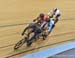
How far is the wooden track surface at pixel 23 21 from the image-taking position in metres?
0.98

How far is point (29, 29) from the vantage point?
1.09m

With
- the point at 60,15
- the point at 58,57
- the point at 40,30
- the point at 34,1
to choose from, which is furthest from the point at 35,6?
the point at 58,57

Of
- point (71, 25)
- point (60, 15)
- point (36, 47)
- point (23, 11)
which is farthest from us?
point (71, 25)

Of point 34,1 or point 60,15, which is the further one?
point 60,15

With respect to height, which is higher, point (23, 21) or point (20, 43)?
point (23, 21)

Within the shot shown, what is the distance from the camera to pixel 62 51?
52.5 inches

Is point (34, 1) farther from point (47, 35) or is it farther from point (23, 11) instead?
point (47, 35)

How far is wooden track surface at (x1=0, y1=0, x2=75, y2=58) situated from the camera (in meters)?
0.98

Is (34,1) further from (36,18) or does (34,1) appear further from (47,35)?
(47,35)

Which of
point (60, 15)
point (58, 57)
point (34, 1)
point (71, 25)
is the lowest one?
point (58, 57)

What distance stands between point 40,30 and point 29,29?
0.08m

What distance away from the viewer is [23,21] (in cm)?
108

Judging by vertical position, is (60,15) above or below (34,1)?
below

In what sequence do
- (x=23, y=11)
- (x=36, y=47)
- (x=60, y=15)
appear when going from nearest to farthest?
(x=23, y=11) → (x=36, y=47) → (x=60, y=15)
